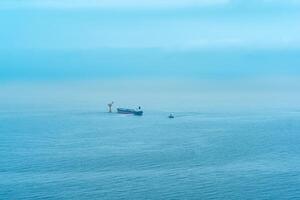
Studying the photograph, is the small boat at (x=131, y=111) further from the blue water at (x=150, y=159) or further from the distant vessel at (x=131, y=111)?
the blue water at (x=150, y=159)

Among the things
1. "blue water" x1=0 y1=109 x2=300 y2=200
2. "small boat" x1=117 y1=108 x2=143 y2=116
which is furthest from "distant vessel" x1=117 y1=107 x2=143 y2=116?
"blue water" x1=0 y1=109 x2=300 y2=200

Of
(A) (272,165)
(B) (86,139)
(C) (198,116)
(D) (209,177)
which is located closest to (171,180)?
(D) (209,177)

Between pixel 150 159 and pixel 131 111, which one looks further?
pixel 131 111

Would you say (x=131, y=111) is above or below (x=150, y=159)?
above

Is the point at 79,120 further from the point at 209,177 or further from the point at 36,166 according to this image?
the point at 209,177

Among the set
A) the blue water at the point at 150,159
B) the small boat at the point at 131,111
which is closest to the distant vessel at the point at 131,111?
the small boat at the point at 131,111

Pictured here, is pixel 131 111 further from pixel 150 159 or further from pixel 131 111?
pixel 150 159

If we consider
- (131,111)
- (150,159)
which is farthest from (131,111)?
(150,159)

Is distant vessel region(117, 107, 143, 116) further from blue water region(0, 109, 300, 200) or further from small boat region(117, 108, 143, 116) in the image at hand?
blue water region(0, 109, 300, 200)
